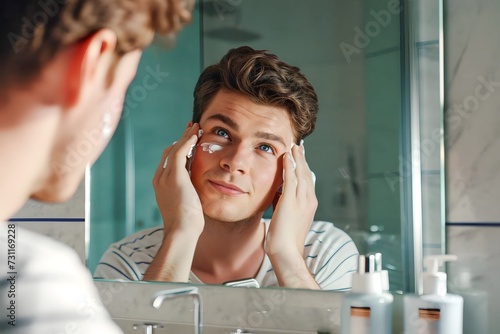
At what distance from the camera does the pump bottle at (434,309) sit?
83 cm

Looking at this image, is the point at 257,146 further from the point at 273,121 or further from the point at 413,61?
the point at 413,61

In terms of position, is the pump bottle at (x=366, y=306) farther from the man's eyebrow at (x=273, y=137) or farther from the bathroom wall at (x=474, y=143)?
the man's eyebrow at (x=273, y=137)

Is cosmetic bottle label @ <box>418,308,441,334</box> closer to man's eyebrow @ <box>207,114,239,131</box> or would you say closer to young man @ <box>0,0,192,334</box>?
man's eyebrow @ <box>207,114,239,131</box>

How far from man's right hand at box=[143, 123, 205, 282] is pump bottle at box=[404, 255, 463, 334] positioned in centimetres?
36

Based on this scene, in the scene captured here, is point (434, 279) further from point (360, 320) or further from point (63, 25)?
point (63, 25)

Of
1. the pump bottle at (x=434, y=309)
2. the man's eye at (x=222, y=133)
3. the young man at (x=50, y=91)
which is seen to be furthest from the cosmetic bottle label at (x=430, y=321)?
the young man at (x=50, y=91)

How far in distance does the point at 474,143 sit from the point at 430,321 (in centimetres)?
25

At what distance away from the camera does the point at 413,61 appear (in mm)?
941

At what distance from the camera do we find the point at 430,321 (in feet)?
2.73

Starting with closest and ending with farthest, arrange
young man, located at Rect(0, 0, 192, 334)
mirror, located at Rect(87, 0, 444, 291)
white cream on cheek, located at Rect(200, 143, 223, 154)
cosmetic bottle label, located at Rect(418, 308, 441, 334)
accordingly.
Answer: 1. young man, located at Rect(0, 0, 192, 334)
2. cosmetic bottle label, located at Rect(418, 308, 441, 334)
3. mirror, located at Rect(87, 0, 444, 291)
4. white cream on cheek, located at Rect(200, 143, 223, 154)

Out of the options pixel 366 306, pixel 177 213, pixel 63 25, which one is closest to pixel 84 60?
pixel 63 25

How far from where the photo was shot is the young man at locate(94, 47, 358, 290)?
3.28 ft

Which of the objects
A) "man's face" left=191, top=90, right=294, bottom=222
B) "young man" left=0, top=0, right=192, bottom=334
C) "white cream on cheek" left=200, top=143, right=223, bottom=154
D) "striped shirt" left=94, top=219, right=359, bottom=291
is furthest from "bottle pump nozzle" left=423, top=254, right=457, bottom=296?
"young man" left=0, top=0, right=192, bottom=334

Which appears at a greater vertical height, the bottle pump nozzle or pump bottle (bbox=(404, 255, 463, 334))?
the bottle pump nozzle
